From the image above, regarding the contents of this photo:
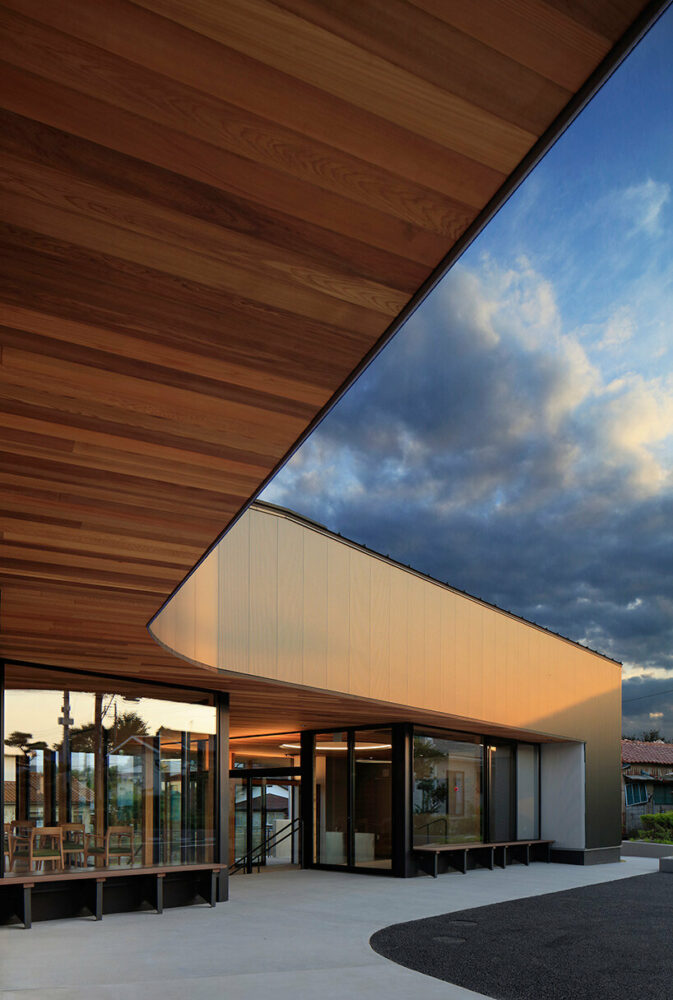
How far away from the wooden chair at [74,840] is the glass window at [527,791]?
41.6ft

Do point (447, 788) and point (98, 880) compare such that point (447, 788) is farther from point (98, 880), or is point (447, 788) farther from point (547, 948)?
point (98, 880)

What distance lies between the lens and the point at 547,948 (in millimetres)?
9352

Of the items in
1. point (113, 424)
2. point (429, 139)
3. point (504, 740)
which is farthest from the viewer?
point (504, 740)

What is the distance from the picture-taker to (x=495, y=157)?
2.50 meters

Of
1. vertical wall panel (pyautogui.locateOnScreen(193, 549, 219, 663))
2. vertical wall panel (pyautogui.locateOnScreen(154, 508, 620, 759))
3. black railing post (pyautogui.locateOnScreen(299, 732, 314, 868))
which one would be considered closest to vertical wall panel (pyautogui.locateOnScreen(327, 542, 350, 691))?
vertical wall panel (pyautogui.locateOnScreen(154, 508, 620, 759))

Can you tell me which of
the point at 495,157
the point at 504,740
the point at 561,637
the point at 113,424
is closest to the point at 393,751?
the point at 504,740

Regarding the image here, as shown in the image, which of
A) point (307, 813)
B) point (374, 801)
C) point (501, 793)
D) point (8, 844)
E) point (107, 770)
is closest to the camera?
point (8, 844)

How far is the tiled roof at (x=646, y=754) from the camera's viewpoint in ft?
140

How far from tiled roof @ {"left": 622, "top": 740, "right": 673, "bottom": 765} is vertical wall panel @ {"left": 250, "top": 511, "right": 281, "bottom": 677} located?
3482 cm

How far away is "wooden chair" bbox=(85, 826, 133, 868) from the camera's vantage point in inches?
432

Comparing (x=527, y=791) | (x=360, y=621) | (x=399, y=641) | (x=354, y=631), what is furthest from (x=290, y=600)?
(x=527, y=791)

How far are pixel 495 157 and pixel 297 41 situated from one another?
26.7 inches

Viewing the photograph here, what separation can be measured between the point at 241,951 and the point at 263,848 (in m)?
11.4

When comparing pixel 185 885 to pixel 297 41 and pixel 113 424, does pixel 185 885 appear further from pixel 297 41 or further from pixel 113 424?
pixel 297 41
